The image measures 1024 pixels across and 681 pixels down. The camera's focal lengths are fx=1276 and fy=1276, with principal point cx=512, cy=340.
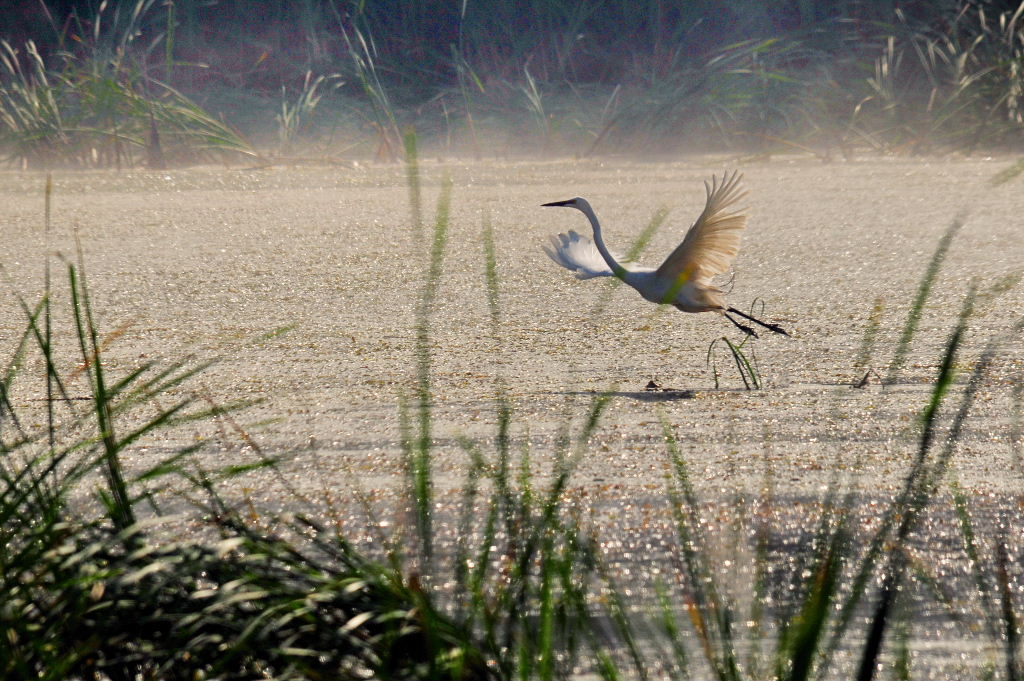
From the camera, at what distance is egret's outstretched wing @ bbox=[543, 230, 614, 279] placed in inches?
90.9

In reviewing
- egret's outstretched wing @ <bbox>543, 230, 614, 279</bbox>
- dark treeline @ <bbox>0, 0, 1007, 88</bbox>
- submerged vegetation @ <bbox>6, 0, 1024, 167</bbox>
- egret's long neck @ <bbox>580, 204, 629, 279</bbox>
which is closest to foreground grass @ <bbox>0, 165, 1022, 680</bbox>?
egret's long neck @ <bbox>580, 204, 629, 279</bbox>

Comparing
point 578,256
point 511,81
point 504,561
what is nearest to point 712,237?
point 578,256

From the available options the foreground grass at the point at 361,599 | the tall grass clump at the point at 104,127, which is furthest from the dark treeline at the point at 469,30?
the foreground grass at the point at 361,599

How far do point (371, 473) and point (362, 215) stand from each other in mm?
2616

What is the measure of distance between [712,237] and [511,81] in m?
5.66

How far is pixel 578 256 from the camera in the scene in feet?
7.79

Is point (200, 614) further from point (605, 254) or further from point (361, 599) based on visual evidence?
point (605, 254)

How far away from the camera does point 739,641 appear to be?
39.4 inches

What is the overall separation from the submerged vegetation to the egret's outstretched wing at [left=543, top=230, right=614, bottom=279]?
99.9 inches

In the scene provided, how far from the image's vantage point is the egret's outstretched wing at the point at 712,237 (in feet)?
6.58

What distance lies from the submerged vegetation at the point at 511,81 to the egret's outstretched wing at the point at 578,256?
254 cm

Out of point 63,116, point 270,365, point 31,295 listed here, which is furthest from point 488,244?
point 63,116

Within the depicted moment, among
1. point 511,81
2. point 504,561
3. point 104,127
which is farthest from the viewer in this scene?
point 511,81

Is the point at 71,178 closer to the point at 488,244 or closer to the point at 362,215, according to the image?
the point at 362,215
